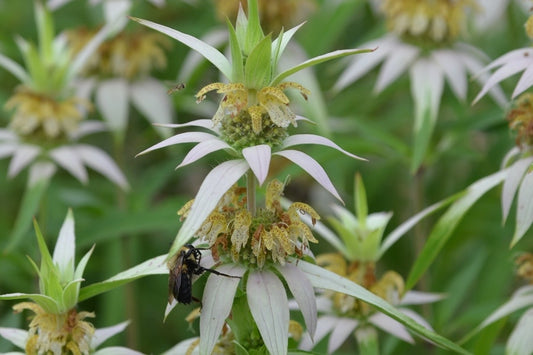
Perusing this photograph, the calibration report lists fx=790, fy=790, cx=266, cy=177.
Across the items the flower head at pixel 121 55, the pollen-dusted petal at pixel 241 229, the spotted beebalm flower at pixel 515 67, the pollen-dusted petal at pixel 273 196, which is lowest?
the pollen-dusted petal at pixel 241 229

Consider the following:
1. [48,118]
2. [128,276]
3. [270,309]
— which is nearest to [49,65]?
[48,118]

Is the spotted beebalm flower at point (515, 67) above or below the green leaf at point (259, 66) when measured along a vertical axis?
above

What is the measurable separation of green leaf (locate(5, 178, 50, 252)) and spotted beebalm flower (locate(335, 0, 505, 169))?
0.59 metres

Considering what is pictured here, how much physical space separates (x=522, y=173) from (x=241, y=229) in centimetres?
40

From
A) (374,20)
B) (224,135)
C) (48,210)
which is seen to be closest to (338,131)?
(374,20)

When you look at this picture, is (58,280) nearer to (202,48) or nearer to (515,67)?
(202,48)

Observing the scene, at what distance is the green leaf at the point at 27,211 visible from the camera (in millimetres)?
1284

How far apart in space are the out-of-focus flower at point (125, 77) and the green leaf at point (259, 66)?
829 millimetres

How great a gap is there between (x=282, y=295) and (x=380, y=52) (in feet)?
2.64

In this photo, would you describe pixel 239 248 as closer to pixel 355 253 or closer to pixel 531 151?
pixel 355 253

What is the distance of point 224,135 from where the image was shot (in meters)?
0.83

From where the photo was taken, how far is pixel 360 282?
1086 mm

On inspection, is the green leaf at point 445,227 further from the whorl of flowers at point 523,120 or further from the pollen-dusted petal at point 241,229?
the pollen-dusted petal at point 241,229

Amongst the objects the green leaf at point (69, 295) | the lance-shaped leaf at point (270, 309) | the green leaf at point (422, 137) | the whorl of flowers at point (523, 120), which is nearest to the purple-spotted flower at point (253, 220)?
the lance-shaped leaf at point (270, 309)
